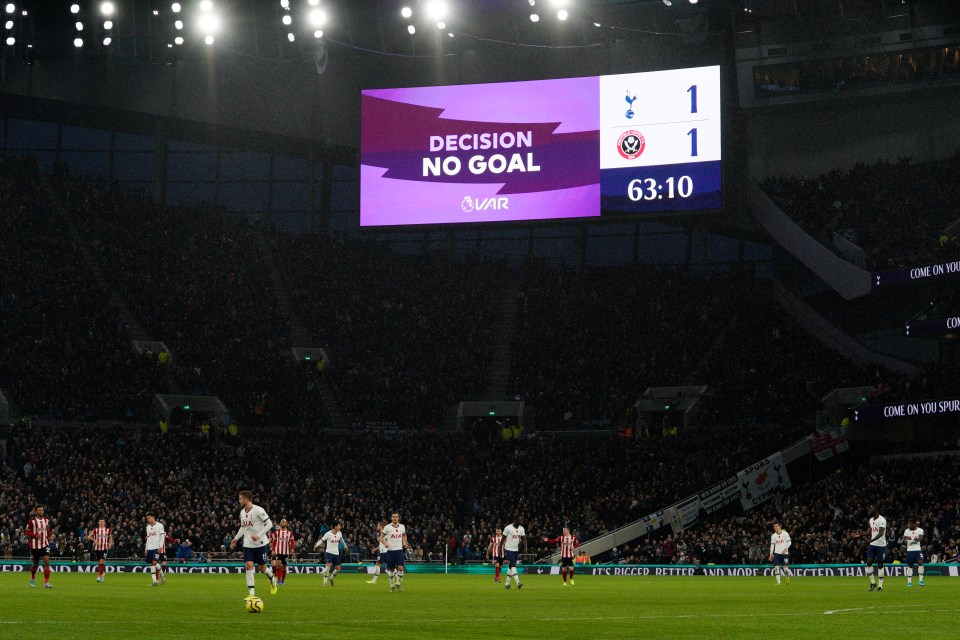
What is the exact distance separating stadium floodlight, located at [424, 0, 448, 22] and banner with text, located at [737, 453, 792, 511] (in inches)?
859

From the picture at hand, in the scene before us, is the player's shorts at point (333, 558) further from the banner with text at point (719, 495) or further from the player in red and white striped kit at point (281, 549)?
the banner with text at point (719, 495)

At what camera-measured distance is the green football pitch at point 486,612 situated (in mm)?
16641

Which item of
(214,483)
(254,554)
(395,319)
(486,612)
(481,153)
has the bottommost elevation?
(486,612)

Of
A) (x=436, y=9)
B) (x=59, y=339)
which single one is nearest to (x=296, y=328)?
(x=59, y=339)

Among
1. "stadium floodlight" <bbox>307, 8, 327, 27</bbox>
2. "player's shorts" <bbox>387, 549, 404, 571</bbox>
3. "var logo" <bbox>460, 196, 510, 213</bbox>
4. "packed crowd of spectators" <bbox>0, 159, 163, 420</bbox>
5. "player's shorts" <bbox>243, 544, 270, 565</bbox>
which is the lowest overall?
"player's shorts" <bbox>387, 549, 404, 571</bbox>

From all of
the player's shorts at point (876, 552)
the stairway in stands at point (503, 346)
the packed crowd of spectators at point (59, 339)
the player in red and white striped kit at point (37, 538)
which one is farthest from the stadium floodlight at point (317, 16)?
the player's shorts at point (876, 552)

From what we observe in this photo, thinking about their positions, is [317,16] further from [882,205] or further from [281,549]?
[882,205]

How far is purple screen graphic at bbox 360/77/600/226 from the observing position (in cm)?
5394

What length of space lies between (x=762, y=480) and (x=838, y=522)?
5.67m

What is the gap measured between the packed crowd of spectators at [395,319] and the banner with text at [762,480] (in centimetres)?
1581

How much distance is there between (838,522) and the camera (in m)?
45.4

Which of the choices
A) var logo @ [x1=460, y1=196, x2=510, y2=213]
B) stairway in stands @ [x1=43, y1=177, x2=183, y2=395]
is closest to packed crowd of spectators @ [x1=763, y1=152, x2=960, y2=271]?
var logo @ [x1=460, y1=196, x2=510, y2=213]

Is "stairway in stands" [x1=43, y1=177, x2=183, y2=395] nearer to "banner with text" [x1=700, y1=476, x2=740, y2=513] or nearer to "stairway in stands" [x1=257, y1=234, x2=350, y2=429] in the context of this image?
"stairway in stands" [x1=257, y1=234, x2=350, y2=429]

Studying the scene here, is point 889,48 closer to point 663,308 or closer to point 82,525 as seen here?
point 663,308
